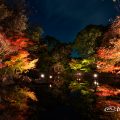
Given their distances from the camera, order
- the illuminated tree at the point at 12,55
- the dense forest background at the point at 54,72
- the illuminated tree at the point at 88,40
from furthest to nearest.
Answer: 1. the illuminated tree at the point at 88,40
2. the illuminated tree at the point at 12,55
3. the dense forest background at the point at 54,72

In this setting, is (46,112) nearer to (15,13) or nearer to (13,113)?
(13,113)

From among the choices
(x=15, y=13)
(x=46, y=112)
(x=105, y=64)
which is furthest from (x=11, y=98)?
(x=15, y=13)

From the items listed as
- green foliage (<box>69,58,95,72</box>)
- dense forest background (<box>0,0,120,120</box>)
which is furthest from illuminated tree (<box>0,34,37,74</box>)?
green foliage (<box>69,58,95,72</box>)

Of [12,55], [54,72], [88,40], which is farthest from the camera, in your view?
[88,40]

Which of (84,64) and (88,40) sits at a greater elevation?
(88,40)

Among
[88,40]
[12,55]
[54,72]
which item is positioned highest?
[88,40]

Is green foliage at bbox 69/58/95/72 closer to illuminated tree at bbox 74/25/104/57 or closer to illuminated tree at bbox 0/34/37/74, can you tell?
illuminated tree at bbox 74/25/104/57

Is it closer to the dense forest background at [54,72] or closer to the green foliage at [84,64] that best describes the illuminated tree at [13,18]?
the dense forest background at [54,72]

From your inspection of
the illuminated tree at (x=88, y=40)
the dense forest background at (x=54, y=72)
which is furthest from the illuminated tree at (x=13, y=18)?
the illuminated tree at (x=88, y=40)

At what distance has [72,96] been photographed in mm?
18969

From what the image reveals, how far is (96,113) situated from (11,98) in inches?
198

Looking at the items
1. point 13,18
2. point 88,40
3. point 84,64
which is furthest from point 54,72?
point 13,18

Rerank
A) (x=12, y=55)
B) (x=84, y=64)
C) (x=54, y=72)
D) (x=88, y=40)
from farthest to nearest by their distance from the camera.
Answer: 1. (x=84, y=64)
2. (x=88, y=40)
3. (x=54, y=72)
4. (x=12, y=55)

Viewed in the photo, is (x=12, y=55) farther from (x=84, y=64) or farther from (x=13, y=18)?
(x=84, y=64)
